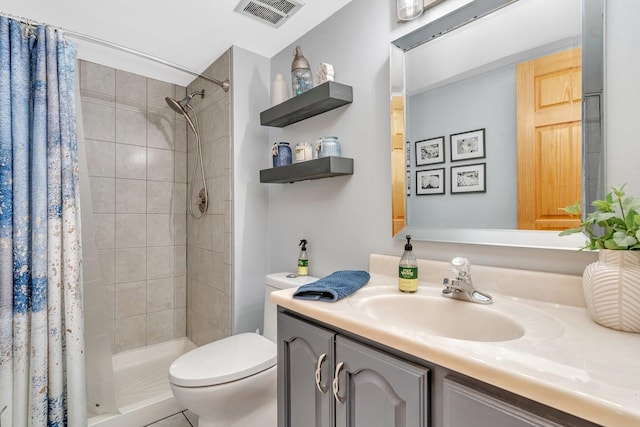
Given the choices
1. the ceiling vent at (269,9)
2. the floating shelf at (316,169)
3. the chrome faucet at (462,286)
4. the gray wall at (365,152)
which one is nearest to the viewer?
the gray wall at (365,152)

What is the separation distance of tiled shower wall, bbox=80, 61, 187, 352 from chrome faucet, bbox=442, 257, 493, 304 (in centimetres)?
226

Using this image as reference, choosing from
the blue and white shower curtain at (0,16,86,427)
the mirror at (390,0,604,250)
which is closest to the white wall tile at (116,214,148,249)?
the blue and white shower curtain at (0,16,86,427)

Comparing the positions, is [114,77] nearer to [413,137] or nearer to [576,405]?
[413,137]

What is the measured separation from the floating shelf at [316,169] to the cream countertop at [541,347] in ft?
2.00

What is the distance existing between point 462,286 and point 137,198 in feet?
7.72

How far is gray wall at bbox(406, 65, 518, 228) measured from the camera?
98 centimetres

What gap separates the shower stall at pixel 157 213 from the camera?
209cm

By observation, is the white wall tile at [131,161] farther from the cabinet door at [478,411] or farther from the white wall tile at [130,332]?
the cabinet door at [478,411]

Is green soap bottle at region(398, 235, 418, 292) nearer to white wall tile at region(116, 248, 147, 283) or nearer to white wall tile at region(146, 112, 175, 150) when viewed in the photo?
white wall tile at region(116, 248, 147, 283)

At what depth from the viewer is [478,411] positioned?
1.85ft

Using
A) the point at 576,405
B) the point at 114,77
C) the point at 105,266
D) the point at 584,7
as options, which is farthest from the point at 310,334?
the point at 114,77

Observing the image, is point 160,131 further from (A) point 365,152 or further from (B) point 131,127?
(A) point 365,152

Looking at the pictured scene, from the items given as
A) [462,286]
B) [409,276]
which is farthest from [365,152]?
[462,286]

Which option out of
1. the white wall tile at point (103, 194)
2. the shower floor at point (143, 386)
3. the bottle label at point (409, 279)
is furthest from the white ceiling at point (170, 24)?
the shower floor at point (143, 386)
